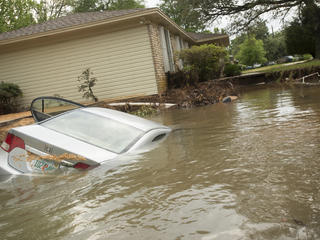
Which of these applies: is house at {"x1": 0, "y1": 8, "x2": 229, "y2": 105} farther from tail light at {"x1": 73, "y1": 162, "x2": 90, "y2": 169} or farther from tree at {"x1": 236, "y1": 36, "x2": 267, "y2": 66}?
tree at {"x1": 236, "y1": 36, "x2": 267, "y2": 66}

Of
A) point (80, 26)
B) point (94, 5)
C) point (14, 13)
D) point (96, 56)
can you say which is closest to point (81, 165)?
point (80, 26)

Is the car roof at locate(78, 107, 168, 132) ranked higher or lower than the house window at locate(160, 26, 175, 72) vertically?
lower

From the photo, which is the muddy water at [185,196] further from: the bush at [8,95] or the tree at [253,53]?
the tree at [253,53]

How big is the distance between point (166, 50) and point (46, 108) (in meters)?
11.6

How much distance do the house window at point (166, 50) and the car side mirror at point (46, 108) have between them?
1077 centimetres

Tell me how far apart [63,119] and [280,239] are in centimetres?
294

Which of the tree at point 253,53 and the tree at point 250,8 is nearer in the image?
the tree at point 250,8

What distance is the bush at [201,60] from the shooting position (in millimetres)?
13953

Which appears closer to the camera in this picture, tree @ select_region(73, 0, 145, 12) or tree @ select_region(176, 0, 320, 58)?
tree @ select_region(176, 0, 320, 58)

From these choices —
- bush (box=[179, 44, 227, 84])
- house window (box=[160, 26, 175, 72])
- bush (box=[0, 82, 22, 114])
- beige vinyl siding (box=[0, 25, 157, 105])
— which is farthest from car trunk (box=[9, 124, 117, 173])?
house window (box=[160, 26, 175, 72])

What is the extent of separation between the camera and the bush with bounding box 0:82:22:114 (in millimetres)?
13523

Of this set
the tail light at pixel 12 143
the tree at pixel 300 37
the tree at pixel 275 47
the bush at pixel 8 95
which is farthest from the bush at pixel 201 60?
the tree at pixel 275 47

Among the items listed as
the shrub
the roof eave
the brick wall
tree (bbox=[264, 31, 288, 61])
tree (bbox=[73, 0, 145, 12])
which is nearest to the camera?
the roof eave

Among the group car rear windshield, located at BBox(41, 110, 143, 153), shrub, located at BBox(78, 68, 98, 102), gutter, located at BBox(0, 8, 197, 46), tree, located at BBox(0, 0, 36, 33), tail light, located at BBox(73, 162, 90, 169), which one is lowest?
tail light, located at BBox(73, 162, 90, 169)
